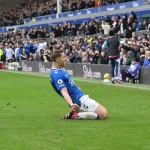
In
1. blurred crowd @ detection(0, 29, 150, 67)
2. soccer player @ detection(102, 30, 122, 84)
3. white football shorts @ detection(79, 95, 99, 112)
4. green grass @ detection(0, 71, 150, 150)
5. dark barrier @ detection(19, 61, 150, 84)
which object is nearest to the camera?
green grass @ detection(0, 71, 150, 150)

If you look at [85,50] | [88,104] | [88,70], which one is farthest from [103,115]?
[85,50]

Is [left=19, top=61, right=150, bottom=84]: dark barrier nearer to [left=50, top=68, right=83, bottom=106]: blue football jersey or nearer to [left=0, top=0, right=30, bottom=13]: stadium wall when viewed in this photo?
[left=50, top=68, right=83, bottom=106]: blue football jersey

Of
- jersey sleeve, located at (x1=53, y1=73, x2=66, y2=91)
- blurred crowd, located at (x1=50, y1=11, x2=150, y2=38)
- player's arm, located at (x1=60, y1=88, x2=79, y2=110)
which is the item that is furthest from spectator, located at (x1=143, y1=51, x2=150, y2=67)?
player's arm, located at (x1=60, y1=88, x2=79, y2=110)

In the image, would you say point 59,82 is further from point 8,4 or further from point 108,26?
point 8,4

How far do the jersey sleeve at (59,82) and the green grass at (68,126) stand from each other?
748 mm

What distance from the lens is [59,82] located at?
10.2 m

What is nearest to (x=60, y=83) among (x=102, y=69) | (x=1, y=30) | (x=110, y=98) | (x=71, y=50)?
(x=110, y=98)

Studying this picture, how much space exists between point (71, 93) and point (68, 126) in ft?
3.40

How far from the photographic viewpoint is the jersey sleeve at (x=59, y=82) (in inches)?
401

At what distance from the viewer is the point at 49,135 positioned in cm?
862

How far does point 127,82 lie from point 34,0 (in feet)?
150

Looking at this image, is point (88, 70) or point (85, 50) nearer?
point (88, 70)

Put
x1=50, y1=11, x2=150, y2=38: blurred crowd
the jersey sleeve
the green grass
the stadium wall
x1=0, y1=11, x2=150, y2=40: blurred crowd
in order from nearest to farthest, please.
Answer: the green grass
the jersey sleeve
x1=50, y1=11, x2=150, y2=38: blurred crowd
x1=0, y1=11, x2=150, y2=40: blurred crowd
the stadium wall

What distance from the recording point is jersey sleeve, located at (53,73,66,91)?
1018 cm
